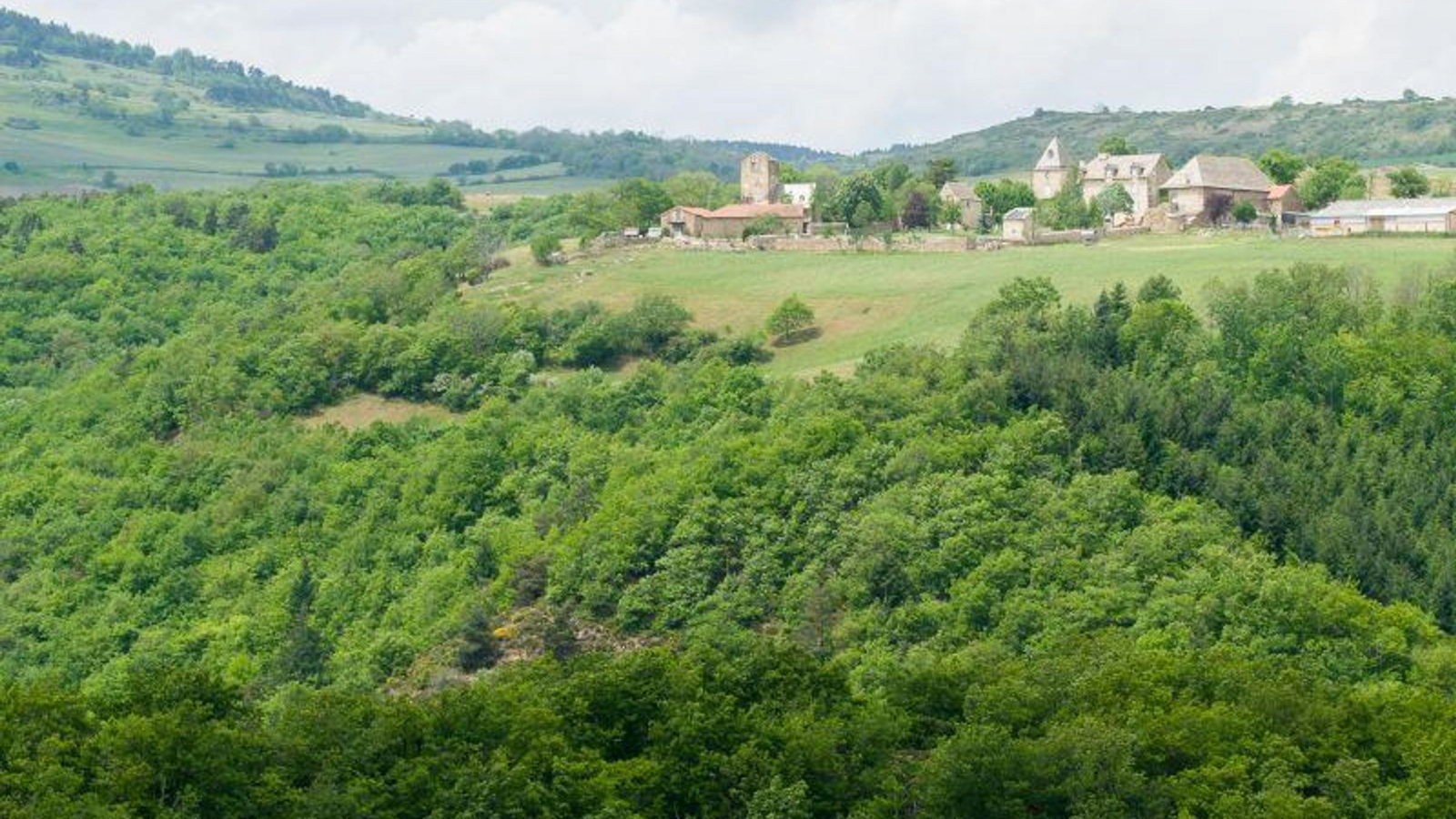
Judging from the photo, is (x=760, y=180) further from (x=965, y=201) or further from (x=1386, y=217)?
(x=1386, y=217)

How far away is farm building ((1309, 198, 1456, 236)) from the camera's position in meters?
123

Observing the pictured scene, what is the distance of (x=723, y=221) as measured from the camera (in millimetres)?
139875

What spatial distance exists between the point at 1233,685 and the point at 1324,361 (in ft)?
102

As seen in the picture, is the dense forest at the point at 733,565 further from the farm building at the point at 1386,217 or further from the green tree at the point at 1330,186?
the green tree at the point at 1330,186

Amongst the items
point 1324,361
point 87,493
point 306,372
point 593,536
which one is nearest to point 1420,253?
point 1324,361

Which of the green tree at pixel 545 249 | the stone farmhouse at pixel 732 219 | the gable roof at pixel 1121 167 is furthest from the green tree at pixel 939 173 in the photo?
the green tree at pixel 545 249

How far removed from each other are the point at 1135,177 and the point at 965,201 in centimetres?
1054

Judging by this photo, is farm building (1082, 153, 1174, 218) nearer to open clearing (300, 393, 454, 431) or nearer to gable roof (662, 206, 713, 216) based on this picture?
gable roof (662, 206, 713, 216)

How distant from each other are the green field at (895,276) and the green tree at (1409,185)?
17.1m

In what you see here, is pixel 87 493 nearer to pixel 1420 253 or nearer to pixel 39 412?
pixel 39 412

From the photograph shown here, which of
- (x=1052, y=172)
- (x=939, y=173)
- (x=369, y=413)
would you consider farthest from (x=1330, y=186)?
(x=369, y=413)

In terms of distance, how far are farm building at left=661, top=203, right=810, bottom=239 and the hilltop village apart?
53 millimetres

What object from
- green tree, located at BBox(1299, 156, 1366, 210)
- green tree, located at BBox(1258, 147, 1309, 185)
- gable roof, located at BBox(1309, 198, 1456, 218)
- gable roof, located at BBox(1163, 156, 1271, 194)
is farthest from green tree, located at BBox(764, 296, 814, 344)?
green tree, located at BBox(1258, 147, 1309, 185)

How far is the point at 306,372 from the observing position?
400 ft
